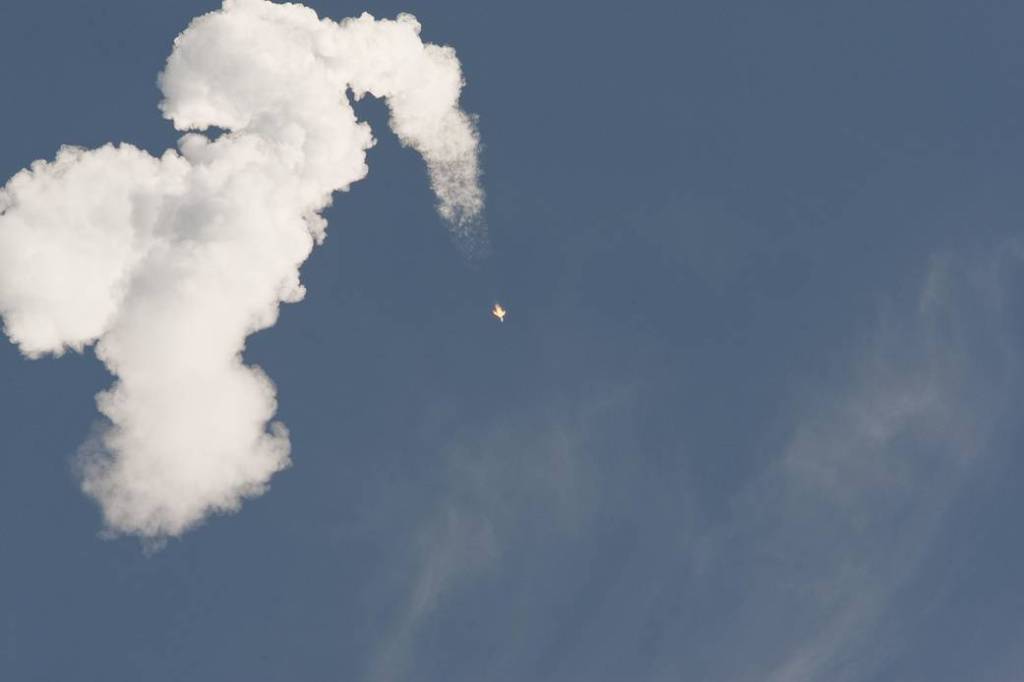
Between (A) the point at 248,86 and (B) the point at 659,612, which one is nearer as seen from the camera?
(A) the point at 248,86

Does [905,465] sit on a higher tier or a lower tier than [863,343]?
lower

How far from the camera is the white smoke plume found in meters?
160

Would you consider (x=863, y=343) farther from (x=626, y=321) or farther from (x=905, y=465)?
(x=626, y=321)

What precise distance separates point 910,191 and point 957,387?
99.6ft

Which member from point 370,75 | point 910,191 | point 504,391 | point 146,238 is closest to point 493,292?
point 504,391

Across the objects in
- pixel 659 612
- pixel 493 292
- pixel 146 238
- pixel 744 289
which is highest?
pixel 146 238

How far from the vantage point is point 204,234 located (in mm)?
158750

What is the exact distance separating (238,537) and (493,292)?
51.3 m

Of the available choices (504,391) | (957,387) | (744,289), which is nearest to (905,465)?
(957,387)

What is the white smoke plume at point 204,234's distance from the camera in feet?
524

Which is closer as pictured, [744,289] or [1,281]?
[1,281]

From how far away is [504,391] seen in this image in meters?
172

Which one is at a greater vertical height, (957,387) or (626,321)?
(626,321)

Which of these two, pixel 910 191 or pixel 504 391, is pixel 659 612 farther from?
pixel 910 191
